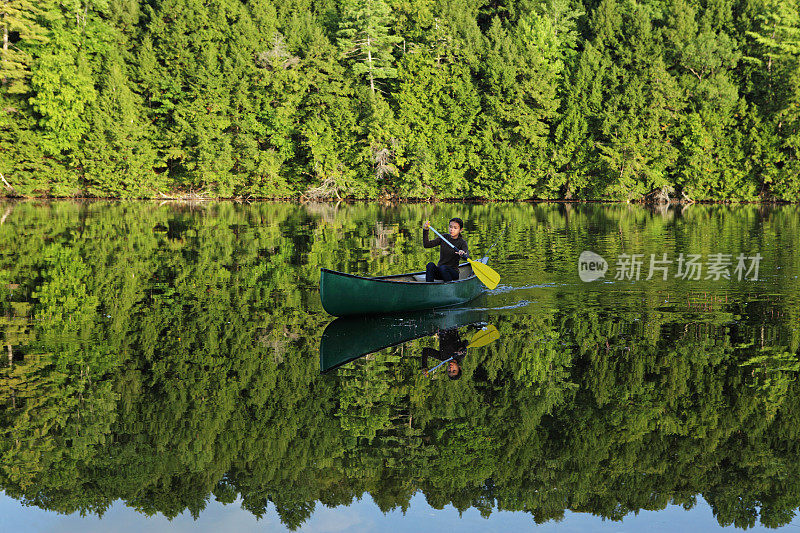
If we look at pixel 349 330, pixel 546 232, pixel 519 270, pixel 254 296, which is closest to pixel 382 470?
pixel 349 330

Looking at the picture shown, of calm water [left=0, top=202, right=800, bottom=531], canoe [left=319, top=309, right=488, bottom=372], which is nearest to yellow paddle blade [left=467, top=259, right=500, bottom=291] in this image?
calm water [left=0, top=202, right=800, bottom=531]

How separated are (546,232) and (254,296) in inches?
577

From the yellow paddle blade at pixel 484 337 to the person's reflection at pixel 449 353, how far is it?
13cm

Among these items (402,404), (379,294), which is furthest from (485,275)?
(402,404)

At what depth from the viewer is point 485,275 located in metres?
14.2

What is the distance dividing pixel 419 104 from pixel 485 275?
37546 mm

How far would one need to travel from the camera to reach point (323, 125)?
4931 cm

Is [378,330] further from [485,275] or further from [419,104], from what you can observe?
[419,104]

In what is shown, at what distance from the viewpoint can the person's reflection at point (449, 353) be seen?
9.21m

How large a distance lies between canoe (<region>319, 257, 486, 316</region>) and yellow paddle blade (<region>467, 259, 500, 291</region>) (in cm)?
81

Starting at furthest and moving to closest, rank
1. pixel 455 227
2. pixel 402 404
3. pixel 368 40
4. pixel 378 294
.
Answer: pixel 368 40 → pixel 455 227 → pixel 378 294 → pixel 402 404

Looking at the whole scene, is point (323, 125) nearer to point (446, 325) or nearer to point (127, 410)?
point (446, 325)

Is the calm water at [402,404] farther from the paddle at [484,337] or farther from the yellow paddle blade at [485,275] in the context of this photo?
the yellow paddle blade at [485,275]

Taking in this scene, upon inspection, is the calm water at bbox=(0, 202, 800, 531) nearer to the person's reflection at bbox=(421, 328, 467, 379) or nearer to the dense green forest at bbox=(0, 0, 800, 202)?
the person's reflection at bbox=(421, 328, 467, 379)
